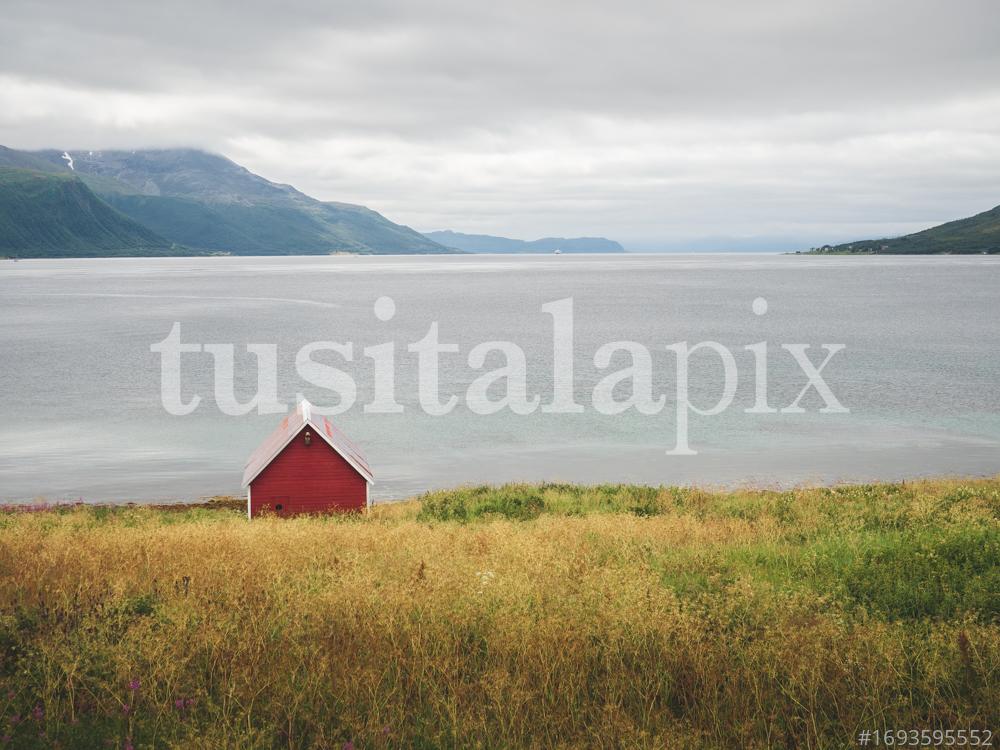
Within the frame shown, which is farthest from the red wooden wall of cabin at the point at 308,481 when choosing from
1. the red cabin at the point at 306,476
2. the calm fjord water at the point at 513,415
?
the calm fjord water at the point at 513,415

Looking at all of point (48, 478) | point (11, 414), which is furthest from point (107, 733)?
point (11, 414)

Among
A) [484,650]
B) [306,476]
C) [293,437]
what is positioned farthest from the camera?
[306,476]

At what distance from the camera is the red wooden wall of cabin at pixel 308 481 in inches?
1056

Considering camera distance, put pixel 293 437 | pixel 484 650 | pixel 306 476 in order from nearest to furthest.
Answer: pixel 484 650 → pixel 293 437 → pixel 306 476

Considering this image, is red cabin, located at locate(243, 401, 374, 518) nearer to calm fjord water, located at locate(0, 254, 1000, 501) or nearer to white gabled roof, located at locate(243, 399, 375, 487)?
white gabled roof, located at locate(243, 399, 375, 487)

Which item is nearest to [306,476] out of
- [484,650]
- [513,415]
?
[484,650]

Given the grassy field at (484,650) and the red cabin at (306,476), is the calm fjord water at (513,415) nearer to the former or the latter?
the red cabin at (306,476)

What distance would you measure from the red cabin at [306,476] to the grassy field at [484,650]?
16451mm

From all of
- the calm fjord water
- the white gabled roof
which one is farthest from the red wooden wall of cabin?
the calm fjord water

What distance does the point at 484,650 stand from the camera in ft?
23.0

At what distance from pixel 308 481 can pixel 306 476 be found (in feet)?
0.62

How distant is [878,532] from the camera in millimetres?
13062

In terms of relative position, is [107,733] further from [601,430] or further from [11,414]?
[11,414]

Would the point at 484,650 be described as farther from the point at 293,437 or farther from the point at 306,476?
the point at 306,476
